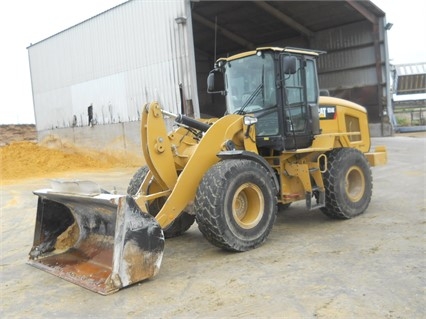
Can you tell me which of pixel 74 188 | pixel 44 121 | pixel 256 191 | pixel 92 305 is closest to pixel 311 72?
pixel 256 191

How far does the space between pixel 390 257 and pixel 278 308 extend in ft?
5.79

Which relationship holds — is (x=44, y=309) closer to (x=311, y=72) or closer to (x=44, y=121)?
(x=311, y=72)

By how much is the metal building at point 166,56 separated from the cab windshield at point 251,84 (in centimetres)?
827

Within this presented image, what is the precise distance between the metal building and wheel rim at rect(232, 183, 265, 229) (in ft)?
31.1

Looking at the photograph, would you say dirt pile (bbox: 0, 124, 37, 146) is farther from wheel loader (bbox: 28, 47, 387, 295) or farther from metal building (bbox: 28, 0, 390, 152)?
wheel loader (bbox: 28, 47, 387, 295)

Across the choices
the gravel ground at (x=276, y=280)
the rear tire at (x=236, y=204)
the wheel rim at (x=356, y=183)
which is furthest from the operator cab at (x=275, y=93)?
the gravel ground at (x=276, y=280)

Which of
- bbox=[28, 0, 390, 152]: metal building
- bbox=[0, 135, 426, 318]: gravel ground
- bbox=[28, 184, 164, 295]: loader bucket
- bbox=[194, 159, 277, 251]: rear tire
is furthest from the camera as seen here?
bbox=[28, 0, 390, 152]: metal building

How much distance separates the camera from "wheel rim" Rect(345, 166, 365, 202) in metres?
7.11

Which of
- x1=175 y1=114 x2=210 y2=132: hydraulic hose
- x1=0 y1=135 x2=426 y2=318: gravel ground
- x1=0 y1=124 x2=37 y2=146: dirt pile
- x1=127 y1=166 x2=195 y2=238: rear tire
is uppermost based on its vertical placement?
x1=0 y1=124 x2=37 y2=146: dirt pile

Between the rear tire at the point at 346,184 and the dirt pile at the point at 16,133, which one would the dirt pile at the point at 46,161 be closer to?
the dirt pile at the point at 16,133

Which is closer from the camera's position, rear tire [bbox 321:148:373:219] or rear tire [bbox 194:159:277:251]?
rear tire [bbox 194:159:277:251]

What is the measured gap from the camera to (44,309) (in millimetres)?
4047

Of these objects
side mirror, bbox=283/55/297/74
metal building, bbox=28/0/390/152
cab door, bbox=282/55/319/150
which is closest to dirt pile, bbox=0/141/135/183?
metal building, bbox=28/0/390/152

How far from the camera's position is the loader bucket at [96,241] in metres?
4.29
